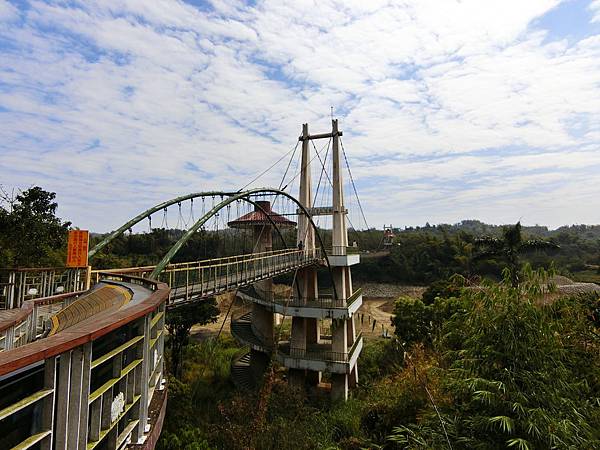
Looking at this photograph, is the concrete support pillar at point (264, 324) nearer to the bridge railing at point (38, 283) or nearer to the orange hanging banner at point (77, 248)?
the bridge railing at point (38, 283)

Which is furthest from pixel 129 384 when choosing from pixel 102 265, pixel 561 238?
pixel 561 238

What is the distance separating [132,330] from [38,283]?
6275 millimetres

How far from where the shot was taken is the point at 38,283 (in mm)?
8742

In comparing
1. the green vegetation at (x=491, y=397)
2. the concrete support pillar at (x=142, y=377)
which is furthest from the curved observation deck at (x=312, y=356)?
the concrete support pillar at (x=142, y=377)

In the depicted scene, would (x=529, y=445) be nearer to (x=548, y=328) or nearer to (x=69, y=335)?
(x=548, y=328)

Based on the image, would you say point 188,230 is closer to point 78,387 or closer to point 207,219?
point 207,219

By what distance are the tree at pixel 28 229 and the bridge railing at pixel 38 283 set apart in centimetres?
893

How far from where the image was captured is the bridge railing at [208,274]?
408 inches

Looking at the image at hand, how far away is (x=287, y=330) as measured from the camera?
3366 centimetres

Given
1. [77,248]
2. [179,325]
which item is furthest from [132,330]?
[179,325]

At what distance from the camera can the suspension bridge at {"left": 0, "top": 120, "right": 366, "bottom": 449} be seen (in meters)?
2.60

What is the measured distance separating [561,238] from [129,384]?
342ft

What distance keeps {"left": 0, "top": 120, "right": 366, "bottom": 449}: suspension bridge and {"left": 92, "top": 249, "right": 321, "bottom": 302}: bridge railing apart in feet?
0.15

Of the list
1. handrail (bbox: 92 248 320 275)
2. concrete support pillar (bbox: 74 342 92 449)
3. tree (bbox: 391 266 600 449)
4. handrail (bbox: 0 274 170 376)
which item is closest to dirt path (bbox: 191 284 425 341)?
handrail (bbox: 92 248 320 275)
